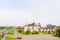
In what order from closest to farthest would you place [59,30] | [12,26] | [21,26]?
[59,30] < [12,26] < [21,26]

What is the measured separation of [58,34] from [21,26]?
25.7 meters

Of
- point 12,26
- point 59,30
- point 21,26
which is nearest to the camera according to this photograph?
point 59,30

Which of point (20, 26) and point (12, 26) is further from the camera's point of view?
point (20, 26)

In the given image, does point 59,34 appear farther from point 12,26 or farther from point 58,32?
point 12,26

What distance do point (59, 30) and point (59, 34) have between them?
0.71m

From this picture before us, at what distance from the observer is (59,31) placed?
25750 millimetres

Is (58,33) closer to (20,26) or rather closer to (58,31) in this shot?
(58,31)

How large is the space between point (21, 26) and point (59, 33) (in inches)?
1007

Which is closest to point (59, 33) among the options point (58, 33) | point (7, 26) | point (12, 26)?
point (58, 33)

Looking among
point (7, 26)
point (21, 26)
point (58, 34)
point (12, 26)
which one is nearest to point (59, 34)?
point (58, 34)

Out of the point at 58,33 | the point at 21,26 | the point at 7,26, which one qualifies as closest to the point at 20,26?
the point at 21,26

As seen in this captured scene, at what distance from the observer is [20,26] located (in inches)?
1989

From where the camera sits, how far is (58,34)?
26.0 m

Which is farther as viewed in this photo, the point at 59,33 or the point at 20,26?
the point at 20,26
